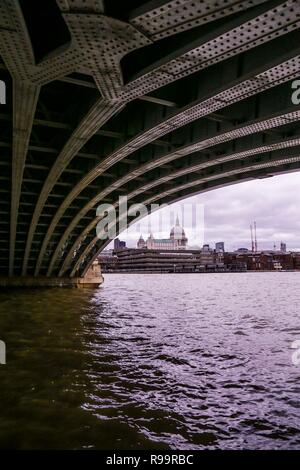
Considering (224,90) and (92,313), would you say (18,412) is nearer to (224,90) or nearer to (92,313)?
(224,90)

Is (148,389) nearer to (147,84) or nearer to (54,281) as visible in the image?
(147,84)

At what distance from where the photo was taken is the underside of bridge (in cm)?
589

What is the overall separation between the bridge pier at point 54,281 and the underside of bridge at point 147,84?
15878mm

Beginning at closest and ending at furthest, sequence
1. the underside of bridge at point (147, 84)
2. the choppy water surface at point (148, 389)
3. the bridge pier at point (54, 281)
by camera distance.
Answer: the choppy water surface at point (148, 389) → the underside of bridge at point (147, 84) → the bridge pier at point (54, 281)

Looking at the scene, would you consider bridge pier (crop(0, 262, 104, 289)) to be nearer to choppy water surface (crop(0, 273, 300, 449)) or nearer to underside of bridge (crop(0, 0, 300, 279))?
underside of bridge (crop(0, 0, 300, 279))

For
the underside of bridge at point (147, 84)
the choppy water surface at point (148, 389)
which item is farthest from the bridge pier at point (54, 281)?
the choppy water surface at point (148, 389)

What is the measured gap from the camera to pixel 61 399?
19.6 feet

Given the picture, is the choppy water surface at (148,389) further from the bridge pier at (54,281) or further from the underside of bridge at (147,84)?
the bridge pier at (54,281)

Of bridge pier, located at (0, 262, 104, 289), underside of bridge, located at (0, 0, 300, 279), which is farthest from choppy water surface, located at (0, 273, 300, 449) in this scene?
bridge pier, located at (0, 262, 104, 289)

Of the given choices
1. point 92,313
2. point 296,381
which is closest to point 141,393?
point 296,381

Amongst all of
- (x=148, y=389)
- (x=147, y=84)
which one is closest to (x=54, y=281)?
(x=147, y=84)

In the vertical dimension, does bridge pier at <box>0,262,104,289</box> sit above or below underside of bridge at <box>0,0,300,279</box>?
below

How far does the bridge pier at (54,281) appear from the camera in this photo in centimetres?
3462

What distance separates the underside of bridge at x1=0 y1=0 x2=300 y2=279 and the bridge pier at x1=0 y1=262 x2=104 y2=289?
15.9 m
